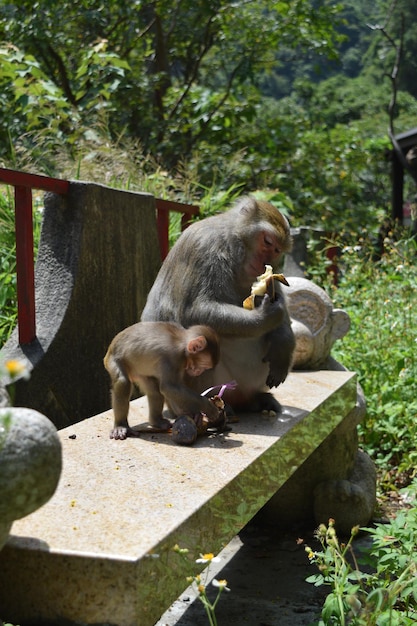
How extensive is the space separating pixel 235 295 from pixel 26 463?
2142mm

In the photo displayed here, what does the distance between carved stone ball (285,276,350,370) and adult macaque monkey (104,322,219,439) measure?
194 centimetres

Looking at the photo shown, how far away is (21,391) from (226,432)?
1.02 m

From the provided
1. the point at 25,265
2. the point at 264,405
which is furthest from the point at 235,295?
the point at 25,265

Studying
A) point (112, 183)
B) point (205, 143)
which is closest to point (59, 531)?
point (112, 183)

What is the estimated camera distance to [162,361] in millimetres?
3266

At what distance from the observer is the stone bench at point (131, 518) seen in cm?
202

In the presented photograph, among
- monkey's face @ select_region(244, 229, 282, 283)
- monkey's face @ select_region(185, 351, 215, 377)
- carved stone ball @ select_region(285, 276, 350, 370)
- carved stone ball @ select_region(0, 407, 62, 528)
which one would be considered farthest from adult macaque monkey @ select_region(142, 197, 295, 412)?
carved stone ball @ select_region(0, 407, 62, 528)

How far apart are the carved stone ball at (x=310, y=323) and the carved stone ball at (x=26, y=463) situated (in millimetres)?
3506

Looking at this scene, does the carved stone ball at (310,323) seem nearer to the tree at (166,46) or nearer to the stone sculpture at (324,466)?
the stone sculpture at (324,466)

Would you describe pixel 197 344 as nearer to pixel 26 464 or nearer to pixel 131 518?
pixel 131 518

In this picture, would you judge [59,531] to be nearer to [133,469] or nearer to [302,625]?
[133,469]

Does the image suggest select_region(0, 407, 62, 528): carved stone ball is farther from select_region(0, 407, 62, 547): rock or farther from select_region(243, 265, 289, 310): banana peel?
select_region(243, 265, 289, 310): banana peel

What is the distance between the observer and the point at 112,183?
621 centimetres

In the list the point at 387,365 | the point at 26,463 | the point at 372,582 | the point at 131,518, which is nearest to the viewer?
the point at 26,463
